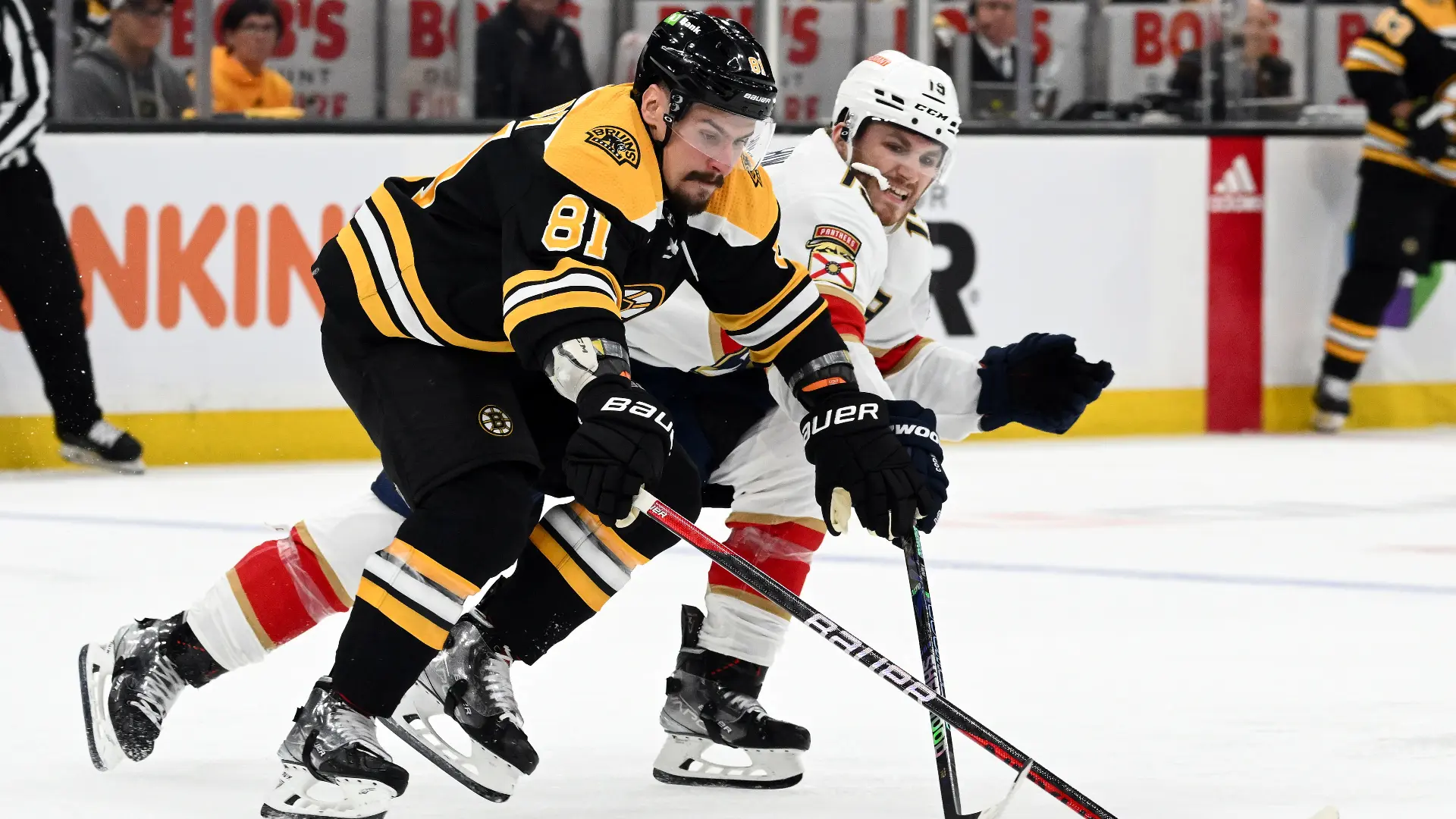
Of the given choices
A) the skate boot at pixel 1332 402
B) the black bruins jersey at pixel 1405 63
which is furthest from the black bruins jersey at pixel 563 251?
the black bruins jersey at pixel 1405 63

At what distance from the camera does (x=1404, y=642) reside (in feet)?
11.0

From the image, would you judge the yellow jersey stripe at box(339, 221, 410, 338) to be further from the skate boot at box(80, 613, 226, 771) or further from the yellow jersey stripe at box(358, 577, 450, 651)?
the skate boot at box(80, 613, 226, 771)

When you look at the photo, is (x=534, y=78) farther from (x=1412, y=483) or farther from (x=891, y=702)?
(x=891, y=702)

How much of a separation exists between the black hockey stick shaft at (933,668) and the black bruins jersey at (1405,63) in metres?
4.95

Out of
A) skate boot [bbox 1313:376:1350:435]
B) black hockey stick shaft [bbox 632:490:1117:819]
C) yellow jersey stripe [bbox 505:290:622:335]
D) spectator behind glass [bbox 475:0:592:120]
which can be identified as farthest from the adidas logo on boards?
yellow jersey stripe [bbox 505:290:622:335]

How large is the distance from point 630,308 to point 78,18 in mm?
3728

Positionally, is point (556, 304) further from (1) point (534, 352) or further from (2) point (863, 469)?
(2) point (863, 469)

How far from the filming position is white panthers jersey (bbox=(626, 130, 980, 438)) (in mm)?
2512

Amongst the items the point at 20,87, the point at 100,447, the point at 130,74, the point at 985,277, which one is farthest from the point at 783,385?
the point at 985,277

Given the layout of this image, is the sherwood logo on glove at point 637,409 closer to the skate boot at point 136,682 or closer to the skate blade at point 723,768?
the skate blade at point 723,768

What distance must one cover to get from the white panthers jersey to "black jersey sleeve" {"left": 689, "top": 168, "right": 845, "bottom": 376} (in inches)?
3.8

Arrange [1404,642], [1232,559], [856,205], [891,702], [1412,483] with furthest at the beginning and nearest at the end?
[1412,483]
[1232,559]
[1404,642]
[891,702]
[856,205]

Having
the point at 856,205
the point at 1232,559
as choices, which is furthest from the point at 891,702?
the point at 1232,559

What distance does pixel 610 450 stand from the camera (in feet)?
6.57
